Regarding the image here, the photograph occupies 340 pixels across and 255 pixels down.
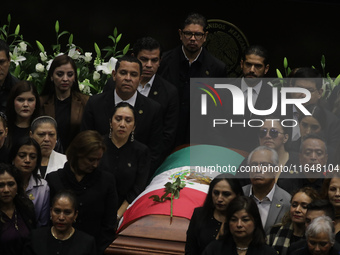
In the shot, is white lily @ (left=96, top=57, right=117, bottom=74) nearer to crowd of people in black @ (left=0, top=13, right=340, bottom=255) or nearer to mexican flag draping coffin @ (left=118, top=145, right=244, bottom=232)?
crowd of people in black @ (left=0, top=13, right=340, bottom=255)

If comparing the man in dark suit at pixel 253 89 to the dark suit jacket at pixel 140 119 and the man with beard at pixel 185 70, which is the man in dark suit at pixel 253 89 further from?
the dark suit jacket at pixel 140 119

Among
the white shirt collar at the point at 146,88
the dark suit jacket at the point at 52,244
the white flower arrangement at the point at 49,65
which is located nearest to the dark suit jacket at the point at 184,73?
the white shirt collar at the point at 146,88

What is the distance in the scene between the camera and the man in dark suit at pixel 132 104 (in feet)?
21.5

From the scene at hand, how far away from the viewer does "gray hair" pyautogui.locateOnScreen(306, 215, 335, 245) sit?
5.28 m

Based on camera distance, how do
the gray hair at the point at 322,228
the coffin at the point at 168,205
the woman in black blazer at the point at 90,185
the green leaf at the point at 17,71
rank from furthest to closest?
the green leaf at the point at 17,71 < the coffin at the point at 168,205 < the woman in black blazer at the point at 90,185 < the gray hair at the point at 322,228

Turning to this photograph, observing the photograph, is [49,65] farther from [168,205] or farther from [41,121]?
[168,205]

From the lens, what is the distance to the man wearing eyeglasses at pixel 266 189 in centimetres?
589


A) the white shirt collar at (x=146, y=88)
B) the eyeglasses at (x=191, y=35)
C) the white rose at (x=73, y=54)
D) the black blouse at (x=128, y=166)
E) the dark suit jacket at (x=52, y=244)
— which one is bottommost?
the dark suit jacket at (x=52, y=244)

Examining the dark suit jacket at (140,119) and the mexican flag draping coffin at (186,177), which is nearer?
the mexican flag draping coffin at (186,177)

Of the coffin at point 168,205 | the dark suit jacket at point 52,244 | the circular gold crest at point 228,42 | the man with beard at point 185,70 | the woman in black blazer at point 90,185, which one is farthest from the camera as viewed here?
the circular gold crest at point 228,42

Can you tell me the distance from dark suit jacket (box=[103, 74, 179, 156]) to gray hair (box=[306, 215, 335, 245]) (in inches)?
68.2

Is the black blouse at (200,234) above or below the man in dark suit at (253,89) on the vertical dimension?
below

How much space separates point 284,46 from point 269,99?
184cm

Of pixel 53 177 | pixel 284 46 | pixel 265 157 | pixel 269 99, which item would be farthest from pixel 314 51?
pixel 53 177
